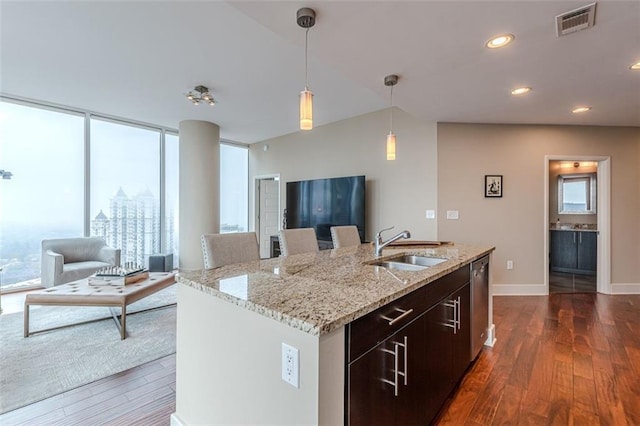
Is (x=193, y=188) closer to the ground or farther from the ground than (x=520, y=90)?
closer to the ground

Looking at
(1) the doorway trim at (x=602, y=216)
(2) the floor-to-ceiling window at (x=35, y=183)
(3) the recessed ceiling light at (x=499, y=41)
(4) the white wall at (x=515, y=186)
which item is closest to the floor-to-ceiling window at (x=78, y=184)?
(2) the floor-to-ceiling window at (x=35, y=183)

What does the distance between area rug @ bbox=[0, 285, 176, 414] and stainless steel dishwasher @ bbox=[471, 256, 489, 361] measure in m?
2.44

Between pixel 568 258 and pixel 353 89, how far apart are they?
5.18 m

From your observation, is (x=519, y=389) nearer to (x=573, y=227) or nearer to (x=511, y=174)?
(x=511, y=174)

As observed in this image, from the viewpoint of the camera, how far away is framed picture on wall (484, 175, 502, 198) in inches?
170

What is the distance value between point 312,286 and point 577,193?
667cm

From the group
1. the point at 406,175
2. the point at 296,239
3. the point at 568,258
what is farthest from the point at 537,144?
the point at 296,239

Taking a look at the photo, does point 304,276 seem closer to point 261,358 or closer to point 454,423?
point 261,358

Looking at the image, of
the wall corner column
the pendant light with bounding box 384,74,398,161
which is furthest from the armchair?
the pendant light with bounding box 384,74,398,161

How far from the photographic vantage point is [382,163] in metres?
4.85

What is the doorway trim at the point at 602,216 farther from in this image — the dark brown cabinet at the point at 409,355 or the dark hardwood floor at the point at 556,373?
the dark brown cabinet at the point at 409,355

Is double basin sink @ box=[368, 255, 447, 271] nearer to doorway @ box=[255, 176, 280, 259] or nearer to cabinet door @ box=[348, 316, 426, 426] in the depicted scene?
cabinet door @ box=[348, 316, 426, 426]

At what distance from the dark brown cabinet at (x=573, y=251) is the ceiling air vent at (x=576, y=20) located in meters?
4.78

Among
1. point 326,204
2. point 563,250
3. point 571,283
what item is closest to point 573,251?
point 563,250
